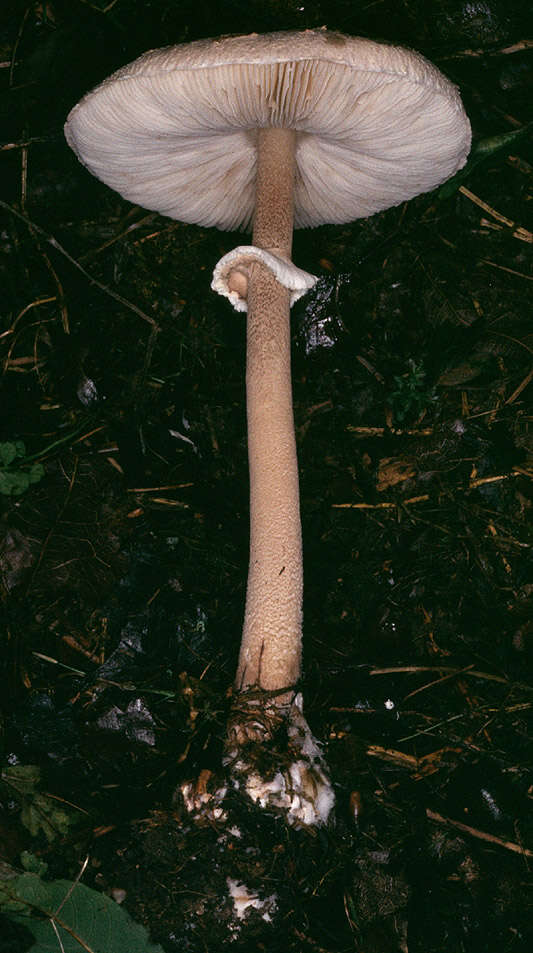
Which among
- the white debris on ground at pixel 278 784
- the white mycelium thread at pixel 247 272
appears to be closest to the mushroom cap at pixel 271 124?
the white mycelium thread at pixel 247 272

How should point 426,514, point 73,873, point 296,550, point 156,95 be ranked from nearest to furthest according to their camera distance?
1. point 156,95
2. point 73,873
3. point 296,550
4. point 426,514

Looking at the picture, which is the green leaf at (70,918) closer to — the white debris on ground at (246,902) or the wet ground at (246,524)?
the wet ground at (246,524)

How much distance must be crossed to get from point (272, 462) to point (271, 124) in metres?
1.43

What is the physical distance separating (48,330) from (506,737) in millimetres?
2893

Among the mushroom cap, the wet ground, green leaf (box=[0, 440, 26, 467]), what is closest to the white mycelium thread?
the wet ground

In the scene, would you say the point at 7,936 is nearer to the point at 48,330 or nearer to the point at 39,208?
the point at 48,330

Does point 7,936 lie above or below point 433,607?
below

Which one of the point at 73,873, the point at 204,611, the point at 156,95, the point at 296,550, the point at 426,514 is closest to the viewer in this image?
the point at 156,95

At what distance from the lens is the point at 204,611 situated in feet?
9.48

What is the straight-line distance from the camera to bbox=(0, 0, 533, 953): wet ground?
249cm

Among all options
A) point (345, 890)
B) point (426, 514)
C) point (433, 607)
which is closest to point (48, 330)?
point (426, 514)

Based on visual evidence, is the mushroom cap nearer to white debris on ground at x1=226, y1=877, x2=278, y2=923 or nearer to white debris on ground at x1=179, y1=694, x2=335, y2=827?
white debris on ground at x1=179, y1=694, x2=335, y2=827

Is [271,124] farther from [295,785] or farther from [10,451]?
[295,785]

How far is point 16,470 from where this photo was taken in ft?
10.1
